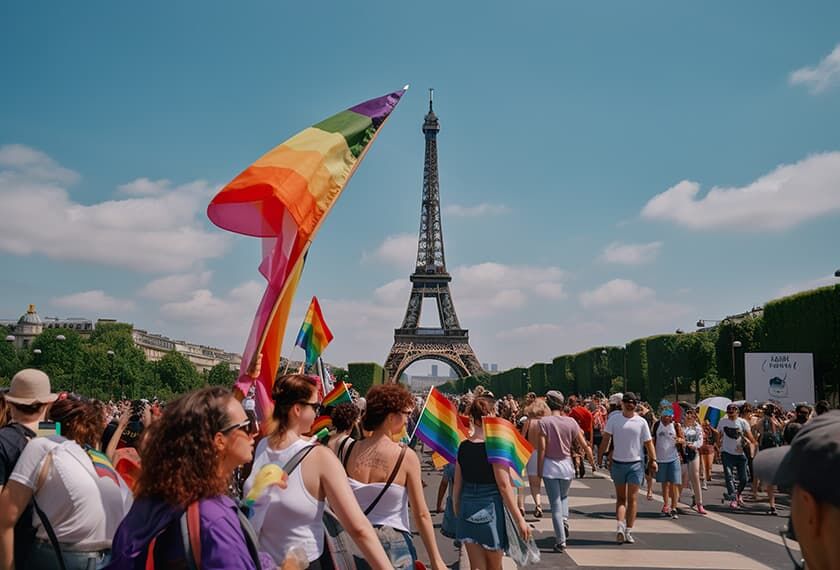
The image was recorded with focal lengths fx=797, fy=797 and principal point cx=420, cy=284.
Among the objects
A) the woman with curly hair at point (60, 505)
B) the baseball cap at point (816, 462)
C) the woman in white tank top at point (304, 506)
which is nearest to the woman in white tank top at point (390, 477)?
the woman in white tank top at point (304, 506)

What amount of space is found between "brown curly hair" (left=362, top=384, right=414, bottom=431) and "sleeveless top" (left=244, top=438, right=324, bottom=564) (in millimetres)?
1183

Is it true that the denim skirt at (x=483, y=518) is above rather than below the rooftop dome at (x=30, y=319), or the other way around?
below

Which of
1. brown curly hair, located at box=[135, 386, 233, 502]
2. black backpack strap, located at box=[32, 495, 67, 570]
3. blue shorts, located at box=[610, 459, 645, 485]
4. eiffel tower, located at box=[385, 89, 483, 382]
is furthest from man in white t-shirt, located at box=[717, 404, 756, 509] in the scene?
eiffel tower, located at box=[385, 89, 483, 382]

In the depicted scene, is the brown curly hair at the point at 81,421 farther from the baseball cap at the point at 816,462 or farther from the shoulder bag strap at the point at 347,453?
the baseball cap at the point at 816,462

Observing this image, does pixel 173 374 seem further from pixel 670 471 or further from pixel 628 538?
pixel 628 538

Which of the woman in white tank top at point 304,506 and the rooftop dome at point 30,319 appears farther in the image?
the rooftop dome at point 30,319

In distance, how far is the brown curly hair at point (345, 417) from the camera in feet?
20.0

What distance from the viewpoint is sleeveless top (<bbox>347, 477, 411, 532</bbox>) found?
446cm

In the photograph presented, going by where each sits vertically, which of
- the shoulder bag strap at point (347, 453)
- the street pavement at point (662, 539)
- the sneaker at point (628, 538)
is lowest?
the street pavement at point (662, 539)

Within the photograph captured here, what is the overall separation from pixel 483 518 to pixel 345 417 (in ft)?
4.38

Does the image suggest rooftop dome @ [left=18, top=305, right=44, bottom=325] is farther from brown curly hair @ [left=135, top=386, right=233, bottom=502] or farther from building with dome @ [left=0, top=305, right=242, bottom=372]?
brown curly hair @ [left=135, top=386, right=233, bottom=502]

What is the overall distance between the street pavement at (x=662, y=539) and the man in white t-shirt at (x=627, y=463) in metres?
0.27

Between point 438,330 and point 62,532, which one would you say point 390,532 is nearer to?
point 62,532

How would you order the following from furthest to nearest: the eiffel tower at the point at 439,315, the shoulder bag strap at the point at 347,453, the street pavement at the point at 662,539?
the eiffel tower at the point at 439,315
the street pavement at the point at 662,539
the shoulder bag strap at the point at 347,453
